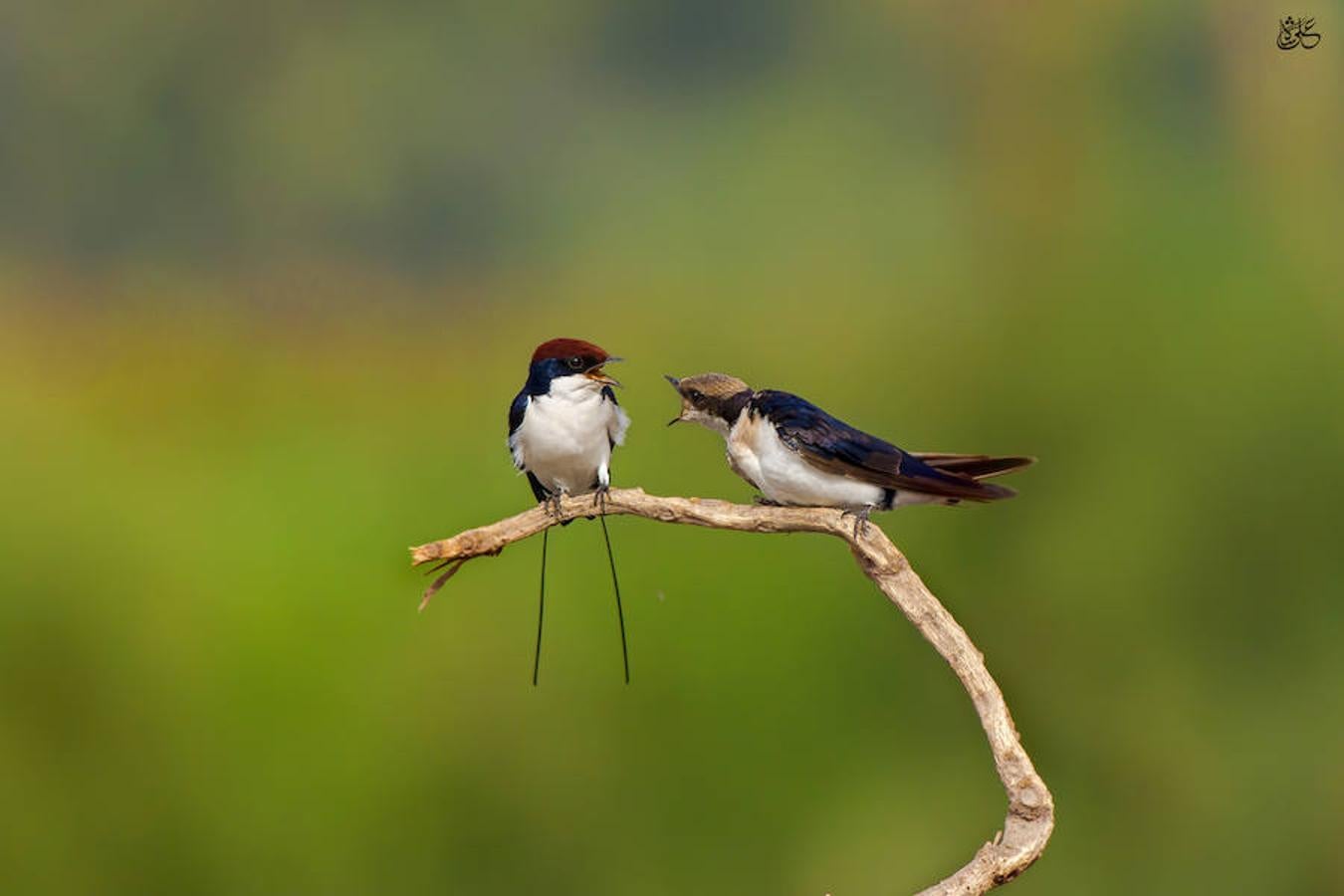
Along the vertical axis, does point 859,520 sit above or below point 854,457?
below

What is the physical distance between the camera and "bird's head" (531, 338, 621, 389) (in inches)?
110

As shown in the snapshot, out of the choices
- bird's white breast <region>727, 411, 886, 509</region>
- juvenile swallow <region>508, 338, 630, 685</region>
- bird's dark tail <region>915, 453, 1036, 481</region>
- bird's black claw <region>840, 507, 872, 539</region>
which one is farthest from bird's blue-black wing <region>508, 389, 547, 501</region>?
bird's dark tail <region>915, 453, 1036, 481</region>

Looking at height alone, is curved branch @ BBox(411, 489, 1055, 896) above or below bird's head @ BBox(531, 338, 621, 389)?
below

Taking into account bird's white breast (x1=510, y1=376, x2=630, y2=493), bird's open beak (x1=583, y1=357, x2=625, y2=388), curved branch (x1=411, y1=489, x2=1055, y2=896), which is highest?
bird's open beak (x1=583, y1=357, x2=625, y2=388)

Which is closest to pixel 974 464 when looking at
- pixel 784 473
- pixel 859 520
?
pixel 859 520

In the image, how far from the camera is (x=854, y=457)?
2721 millimetres

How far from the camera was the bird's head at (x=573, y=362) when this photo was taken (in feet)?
9.14

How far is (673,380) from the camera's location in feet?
9.40

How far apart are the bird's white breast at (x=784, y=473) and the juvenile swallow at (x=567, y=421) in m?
0.26

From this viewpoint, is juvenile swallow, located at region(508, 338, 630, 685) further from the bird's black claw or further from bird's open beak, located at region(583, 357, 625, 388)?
the bird's black claw

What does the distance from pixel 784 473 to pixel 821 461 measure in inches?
2.9

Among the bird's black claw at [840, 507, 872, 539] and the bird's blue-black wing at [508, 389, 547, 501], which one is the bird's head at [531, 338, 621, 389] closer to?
the bird's blue-black wing at [508, 389, 547, 501]

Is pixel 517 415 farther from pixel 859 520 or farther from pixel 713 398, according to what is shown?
pixel 859 520

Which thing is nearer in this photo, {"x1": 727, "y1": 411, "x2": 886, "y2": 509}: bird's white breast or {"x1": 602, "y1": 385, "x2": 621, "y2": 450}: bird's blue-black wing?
{"x1": 727, "y1": 411, "x2": 886, "y2": 509}: bird's white breast
